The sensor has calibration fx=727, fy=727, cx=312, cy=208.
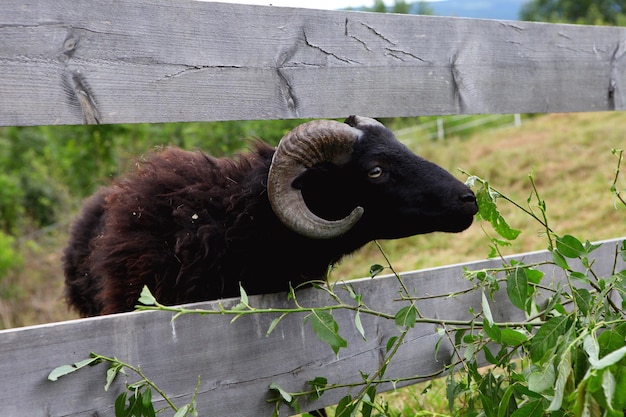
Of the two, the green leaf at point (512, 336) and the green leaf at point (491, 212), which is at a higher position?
the green leaf at point (491, 212)

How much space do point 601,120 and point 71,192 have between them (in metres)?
11.3

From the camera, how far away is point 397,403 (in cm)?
457

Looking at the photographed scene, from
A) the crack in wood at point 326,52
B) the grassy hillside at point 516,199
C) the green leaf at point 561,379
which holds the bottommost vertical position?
the grassy hillside at point 516,199

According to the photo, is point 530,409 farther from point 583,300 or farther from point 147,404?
point 147,404

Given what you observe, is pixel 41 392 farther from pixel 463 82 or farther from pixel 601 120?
pixel 601 120

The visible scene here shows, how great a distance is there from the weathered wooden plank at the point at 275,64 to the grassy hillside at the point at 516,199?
592 centimetres

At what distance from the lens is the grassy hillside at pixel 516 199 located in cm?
1030

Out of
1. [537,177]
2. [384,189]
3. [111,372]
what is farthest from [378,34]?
[537,177]

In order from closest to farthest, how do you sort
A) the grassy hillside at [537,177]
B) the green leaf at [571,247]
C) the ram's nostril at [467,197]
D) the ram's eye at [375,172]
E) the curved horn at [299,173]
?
the green leaf at [571,247], the curved horn at [299,173], the ram's nostril at [467,197], the ram's eye at [375,172], the grassy hillside at [537,177]

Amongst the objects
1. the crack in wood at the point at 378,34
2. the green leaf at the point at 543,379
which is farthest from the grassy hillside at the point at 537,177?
the green leaf at the point at 543,379

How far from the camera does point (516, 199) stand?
12.3 meters

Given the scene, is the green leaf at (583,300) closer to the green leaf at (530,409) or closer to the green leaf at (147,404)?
the green leaf at (530,409)

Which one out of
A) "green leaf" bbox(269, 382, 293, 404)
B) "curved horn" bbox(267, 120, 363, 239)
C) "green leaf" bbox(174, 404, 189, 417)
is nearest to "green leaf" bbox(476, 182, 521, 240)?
"curved horn" bbox(267, 120, 363, 239)

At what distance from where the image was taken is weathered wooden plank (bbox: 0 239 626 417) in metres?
2.32
